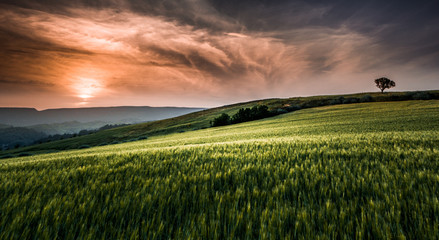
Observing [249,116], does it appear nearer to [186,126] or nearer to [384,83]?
[186,126]

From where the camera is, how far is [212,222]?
1355 mm

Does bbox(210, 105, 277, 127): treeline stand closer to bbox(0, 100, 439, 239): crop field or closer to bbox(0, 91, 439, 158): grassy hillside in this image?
bbox(0, 91, 439, 158): grassy hillside

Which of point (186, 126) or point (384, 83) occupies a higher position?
point (384, 83)

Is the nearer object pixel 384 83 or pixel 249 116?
pixel 249 116

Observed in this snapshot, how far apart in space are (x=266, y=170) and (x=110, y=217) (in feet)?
6.84

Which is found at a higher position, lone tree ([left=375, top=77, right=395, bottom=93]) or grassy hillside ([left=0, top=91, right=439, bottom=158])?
lone tree ([left=375, top=77, right=395, bottom=93])

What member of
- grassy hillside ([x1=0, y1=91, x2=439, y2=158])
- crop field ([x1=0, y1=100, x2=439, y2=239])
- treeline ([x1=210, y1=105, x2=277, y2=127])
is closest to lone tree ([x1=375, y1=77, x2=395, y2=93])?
grassy hillside ([x1=0, y1=91, x2=439, y2=158])

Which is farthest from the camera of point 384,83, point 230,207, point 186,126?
point 384,83

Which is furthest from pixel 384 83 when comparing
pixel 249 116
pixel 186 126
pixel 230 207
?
pixel 230 207

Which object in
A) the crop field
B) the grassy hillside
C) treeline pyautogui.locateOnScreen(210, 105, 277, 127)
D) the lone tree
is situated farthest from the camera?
the lone tree

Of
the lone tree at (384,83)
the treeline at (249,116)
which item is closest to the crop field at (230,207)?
the treeline at (249,116)

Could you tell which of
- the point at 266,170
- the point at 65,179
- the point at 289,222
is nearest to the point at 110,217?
the point at 65,179

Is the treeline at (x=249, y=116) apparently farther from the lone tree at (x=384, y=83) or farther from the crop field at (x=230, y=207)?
the lone tree at (x=384, y=83)

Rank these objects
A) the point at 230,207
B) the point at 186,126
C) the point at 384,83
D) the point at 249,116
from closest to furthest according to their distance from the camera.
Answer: the point at 230,207 → the point at 249,116 → the point at 186,126 → the point at 384,83
